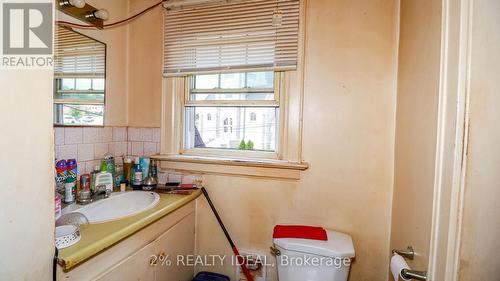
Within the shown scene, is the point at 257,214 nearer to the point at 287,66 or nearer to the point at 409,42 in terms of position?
the point at 287,66

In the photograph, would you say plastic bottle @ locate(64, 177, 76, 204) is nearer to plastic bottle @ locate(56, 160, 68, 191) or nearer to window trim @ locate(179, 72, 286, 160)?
plastic bottle @ locate(56, 160, 68, 191)

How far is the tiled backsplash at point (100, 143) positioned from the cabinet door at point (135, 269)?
0.69 metres

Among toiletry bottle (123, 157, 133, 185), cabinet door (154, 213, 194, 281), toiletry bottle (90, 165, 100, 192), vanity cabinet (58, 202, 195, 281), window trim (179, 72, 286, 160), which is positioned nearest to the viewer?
vanity cabinet (58, 202, 195, 281)

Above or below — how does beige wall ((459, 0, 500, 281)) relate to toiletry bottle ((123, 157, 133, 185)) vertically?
above

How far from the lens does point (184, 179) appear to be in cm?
156

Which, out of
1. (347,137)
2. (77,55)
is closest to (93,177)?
(77,55)

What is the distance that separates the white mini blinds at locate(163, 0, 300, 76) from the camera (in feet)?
4.42

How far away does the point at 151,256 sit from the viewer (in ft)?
3.70

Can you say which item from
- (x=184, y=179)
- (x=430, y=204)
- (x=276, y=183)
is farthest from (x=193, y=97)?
(x=430, y=204)

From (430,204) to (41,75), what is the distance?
3.83 feet

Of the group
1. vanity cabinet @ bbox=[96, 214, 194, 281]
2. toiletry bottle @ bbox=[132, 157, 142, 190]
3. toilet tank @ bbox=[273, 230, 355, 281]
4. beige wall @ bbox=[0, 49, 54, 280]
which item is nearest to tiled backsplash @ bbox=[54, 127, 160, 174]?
toiletry bottle @ bbox=[132, 157, 142, 190]

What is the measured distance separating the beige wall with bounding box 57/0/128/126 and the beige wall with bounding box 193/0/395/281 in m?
1.20

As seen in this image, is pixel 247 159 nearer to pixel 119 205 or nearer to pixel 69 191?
pixel 119 205

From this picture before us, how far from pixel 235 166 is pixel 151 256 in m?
0.67
